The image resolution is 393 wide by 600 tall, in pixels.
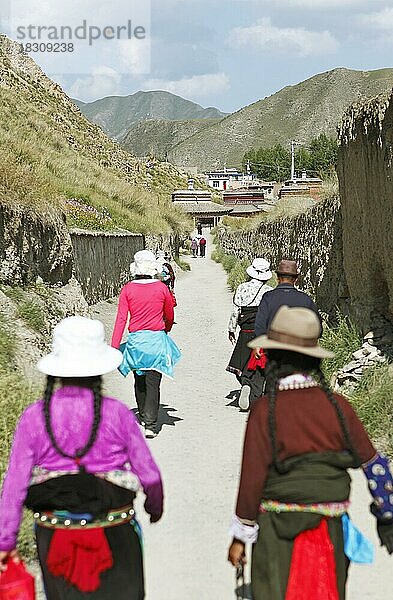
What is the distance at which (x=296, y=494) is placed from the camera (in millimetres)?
3346

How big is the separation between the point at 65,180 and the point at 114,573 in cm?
2441

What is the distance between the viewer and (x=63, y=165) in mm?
31297

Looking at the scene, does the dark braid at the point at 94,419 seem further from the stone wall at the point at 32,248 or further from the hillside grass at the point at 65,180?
the hillside grass at the point at 65,180

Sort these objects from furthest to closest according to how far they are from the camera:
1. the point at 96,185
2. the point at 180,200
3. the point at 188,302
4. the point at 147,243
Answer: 1. the point at 180,200
2. the point at 96,185
3. the point at 147,243
4. the point at 188,302

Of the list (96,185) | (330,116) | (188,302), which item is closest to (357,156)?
(188,302)

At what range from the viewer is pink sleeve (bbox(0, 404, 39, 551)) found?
325 centimetres

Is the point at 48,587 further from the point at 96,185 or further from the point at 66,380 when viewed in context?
the point at 96,185

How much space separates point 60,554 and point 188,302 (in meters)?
18.6

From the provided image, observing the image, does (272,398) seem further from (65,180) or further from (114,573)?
(65,180)

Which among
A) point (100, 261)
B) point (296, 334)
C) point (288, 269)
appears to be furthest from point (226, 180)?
point (296, 334)

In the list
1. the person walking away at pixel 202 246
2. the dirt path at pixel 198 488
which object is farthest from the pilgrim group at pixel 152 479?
the person walking away at pixel 202 246

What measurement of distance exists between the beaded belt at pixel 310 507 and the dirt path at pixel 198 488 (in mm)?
1649

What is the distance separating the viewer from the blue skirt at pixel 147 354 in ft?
26.6

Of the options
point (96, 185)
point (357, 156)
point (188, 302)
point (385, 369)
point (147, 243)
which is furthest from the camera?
point (96, 185)
